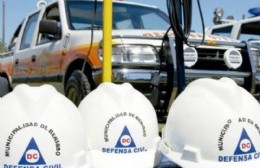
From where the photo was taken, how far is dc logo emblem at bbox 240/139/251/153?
2.29m

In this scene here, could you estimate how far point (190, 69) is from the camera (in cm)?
494

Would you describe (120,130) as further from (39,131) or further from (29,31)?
(29,31)

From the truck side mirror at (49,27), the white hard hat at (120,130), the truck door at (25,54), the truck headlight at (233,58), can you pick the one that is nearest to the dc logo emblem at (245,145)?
the white hard hat at (120,130)

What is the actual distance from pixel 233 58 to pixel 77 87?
171cm

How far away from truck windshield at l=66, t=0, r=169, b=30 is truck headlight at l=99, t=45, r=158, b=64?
0.80m

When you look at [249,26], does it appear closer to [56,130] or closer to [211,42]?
[211,42]

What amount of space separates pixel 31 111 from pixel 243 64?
11.8ft

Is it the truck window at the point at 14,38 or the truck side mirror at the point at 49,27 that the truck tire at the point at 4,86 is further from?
the truck side mirror at the point at 49,27

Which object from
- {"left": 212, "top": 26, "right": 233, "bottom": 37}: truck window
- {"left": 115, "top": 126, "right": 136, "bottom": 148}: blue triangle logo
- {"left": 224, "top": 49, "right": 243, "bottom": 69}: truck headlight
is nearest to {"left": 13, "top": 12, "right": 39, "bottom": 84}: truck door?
{"left": 224, "top": 49, "right": 243, "bottom": 69}: truck headlight

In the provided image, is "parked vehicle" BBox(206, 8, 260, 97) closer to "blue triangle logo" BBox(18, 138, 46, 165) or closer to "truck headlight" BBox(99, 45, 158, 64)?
"truck headlight" BBox(99, 45, 158, 64)

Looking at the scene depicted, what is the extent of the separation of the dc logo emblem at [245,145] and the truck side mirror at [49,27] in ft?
11.7

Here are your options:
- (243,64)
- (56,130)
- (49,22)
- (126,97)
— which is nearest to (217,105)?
(126,97)

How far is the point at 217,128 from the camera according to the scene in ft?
7.52

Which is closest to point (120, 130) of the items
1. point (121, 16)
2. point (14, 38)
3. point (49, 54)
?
point (121, 16)
